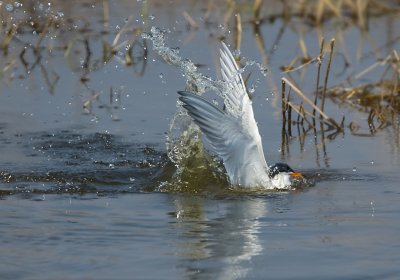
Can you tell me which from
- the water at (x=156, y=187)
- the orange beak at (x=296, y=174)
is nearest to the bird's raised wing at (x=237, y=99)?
the orange beak at (x=296, y=174)

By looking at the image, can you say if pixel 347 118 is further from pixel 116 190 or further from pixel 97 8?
pixel 97 8

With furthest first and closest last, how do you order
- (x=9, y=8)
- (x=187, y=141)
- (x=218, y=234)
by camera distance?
(x=9, y=8), (x=187, y=141), (x=218, y=234)

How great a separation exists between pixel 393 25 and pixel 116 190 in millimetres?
8657

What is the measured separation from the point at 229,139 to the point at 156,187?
675 millimetres

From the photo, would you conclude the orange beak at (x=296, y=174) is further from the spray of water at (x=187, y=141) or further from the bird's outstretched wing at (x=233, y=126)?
the spray of water at (x=187, y=141)

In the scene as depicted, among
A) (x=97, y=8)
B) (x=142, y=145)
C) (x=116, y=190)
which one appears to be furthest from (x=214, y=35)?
(x=116, y=190)

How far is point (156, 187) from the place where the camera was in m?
8.34

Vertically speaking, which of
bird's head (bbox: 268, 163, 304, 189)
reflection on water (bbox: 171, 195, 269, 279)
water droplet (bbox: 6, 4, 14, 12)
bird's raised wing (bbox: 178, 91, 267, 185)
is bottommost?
reflection on water (bbox: 171, 195, 269, 279)

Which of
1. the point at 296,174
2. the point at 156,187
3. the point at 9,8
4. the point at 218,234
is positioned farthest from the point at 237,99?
the point at 9,8

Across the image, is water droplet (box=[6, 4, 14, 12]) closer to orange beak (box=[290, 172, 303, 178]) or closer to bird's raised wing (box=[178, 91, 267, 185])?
bird's raised wing (box=[178, 91, 267, 185])

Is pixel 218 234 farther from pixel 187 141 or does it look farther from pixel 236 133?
pixel 187 141

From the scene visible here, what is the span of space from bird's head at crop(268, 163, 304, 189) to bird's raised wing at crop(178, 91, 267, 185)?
0.16 meters

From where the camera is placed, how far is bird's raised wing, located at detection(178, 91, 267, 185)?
26.2ft

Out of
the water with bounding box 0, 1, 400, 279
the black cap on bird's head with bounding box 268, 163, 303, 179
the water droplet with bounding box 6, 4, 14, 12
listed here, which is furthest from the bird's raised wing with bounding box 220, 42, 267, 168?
the water droplet with bounding box 6, 4, 14, 12
